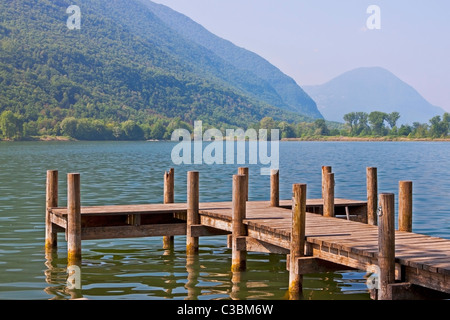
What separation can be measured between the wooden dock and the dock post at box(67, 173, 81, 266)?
23 millimetres

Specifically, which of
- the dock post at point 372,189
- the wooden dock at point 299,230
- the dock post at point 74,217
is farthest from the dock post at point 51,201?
the dock post at point 372,189

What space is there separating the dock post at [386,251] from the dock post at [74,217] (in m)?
7.64

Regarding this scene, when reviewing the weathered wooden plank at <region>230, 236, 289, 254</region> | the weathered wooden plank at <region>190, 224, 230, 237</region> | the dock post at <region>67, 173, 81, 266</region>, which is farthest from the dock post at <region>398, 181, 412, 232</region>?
the dock post at <region>67, 173, 81, 266</region>

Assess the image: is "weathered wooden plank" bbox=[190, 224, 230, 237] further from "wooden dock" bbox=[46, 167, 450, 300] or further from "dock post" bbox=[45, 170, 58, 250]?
"dock post" bbox=[45, 170, 58, 250]

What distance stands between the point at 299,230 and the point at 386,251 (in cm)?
216

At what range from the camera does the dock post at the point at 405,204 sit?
1396 centimetres

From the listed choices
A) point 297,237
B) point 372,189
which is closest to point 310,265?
point 297,237

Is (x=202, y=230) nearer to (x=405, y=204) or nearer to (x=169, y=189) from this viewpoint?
(x=169, y=189)

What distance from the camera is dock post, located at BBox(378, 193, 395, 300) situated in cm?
1052

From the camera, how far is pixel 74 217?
51.2 ft

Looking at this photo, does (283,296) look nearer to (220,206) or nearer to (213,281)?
(213,281)
